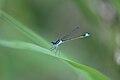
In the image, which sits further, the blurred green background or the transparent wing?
the transparent wing

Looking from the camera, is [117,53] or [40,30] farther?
[40,30]

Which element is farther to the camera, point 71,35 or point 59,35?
point 59,35

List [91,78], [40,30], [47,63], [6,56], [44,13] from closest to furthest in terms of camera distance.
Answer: [91,78] → [6,56] → [47,63] → [40,30] → [44,13]

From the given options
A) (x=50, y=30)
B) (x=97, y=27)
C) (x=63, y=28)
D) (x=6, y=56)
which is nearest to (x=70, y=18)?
(x=63, y=28)

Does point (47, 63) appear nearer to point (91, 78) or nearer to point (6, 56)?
point (6, 56)

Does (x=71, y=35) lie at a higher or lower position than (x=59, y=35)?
lower

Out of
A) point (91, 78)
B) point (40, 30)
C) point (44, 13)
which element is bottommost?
point (91, 78)

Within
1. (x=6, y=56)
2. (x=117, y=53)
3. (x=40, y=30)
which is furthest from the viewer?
(x=40, y=30)

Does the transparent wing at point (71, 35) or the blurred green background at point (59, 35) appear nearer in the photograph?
the blurred green background at point (59, 35)
